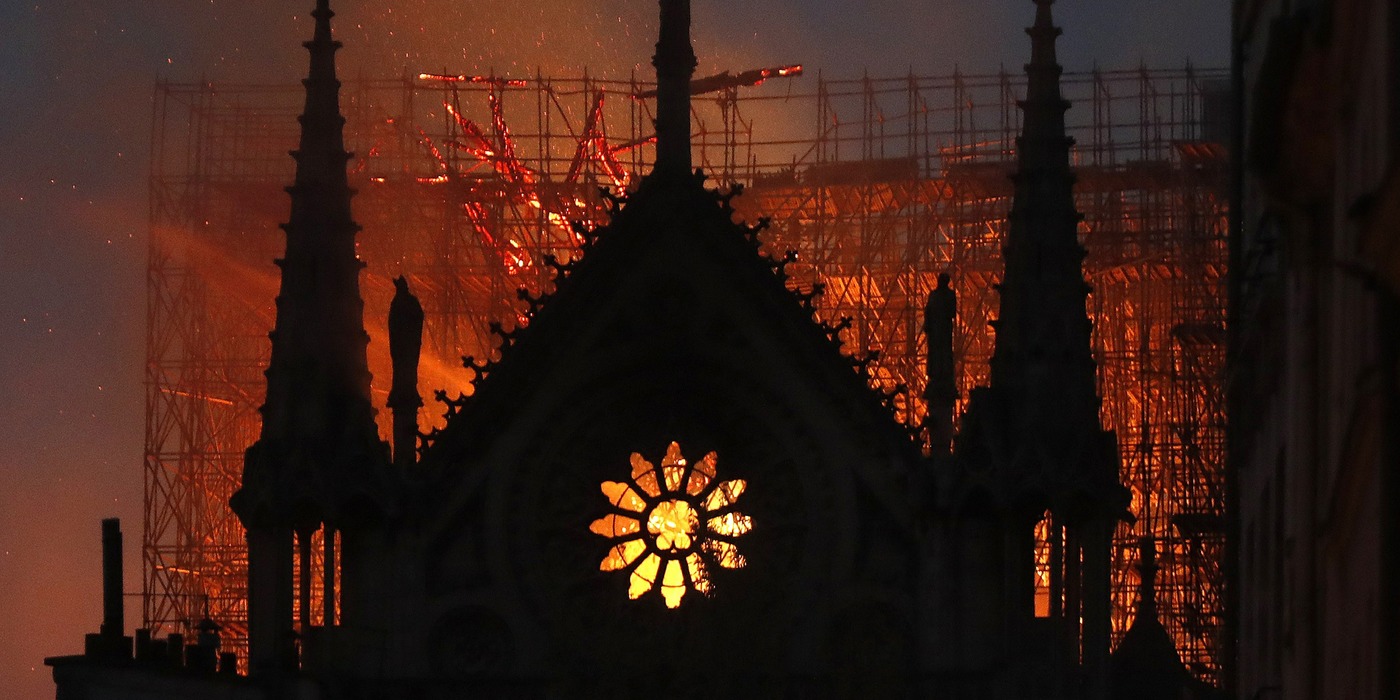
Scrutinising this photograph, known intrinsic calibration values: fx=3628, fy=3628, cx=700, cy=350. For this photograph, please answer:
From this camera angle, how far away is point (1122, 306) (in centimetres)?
6400

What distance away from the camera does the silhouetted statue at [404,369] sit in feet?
134

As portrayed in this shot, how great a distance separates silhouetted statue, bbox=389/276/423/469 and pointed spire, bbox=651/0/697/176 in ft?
10.8

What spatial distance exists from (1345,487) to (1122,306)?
40083mm

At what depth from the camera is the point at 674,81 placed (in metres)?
42.3

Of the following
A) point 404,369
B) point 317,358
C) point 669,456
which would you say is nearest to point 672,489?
point 669,456

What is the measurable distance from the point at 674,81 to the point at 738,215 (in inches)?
872

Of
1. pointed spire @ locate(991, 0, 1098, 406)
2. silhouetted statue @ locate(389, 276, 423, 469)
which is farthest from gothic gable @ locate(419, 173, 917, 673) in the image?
pointed spire @ locate(991, 0, 1098, 406)

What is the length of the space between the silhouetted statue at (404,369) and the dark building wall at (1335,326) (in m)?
12.0

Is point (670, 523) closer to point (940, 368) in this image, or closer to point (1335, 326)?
point (940, 368)

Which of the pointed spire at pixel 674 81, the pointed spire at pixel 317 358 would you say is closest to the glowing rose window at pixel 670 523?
the pointed spire at pixel 317 358

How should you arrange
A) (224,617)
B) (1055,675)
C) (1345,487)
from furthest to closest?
(224,617)
(1055,675)
(1345,487)

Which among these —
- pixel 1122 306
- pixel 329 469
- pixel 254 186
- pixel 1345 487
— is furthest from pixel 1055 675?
pixel 254 186

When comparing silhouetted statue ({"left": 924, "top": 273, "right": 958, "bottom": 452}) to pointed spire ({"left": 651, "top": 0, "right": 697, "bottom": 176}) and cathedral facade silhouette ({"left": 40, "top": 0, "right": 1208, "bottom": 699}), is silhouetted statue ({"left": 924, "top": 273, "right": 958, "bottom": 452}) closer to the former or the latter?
cathedral facade silhouette ({"left": 40, "top": 0, "right": 1208, "bottom": 699})

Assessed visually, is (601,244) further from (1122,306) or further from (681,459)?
(1122,306)
